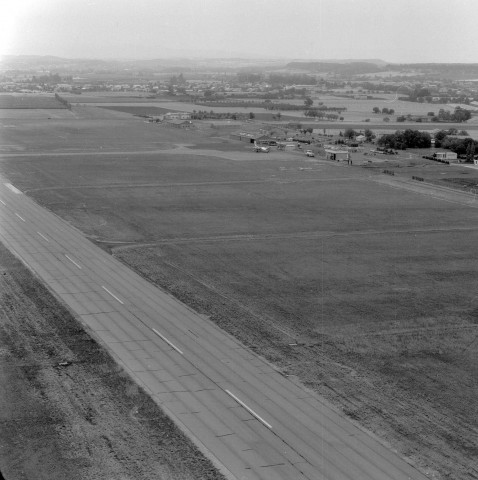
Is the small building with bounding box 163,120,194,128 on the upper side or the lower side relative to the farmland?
lower

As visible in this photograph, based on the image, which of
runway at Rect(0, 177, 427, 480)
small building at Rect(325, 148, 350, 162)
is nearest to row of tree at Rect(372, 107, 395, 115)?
small building at Rect(325, 148, 350, 162)

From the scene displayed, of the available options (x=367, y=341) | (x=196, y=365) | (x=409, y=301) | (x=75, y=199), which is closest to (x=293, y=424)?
(x=196, y=365)

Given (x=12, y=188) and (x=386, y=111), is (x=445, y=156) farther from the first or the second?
(x=386, y=111)

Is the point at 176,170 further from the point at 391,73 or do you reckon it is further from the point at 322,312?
the point at 391,73

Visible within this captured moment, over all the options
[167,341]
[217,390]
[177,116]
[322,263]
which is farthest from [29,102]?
[217,390]

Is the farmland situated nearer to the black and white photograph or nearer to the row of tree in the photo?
the black and white photograph

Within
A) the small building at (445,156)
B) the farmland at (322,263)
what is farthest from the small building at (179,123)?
the small building at (445,156)
